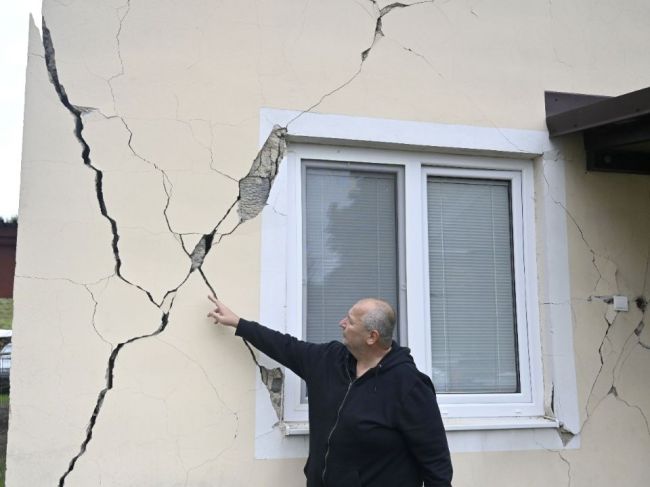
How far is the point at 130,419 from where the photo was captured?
2.26m

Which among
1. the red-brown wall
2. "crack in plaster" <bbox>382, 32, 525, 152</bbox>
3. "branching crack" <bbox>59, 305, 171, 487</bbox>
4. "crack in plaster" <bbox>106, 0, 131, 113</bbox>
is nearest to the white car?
the red-brown wall

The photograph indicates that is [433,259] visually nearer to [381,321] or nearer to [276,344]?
[381,321]

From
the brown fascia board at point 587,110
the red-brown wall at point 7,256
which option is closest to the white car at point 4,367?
the red-brown wall at point 7,256

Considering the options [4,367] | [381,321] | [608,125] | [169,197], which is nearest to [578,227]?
[608,125]

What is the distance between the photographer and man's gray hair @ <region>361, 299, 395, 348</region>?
2107 millimetres

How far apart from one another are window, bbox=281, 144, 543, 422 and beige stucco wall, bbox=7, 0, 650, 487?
7.6 inches

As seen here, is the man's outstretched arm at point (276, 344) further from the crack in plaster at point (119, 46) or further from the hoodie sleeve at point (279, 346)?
the crack in plaster at point (119, 46)

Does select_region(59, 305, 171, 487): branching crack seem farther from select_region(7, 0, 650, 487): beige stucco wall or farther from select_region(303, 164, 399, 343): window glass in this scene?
select_region(303, 164, 399, 343): window glass

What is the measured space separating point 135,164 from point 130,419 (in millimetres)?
930

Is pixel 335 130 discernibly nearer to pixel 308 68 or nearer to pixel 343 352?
pixel 308 68

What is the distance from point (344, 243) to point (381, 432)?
89 centimetres

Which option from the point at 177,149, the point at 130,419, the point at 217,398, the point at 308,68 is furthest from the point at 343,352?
the point at 308,68

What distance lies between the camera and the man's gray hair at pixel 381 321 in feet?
6.91

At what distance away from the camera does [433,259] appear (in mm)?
2727
